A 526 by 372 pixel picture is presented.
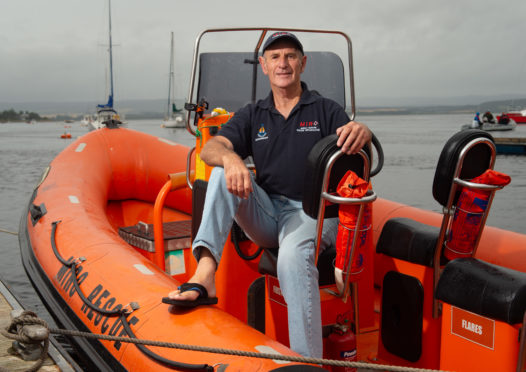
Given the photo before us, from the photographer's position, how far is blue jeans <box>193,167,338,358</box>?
1731 millimetres

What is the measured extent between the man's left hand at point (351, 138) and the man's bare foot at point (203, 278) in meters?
0.62

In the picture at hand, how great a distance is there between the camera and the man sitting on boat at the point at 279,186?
175 centimetres

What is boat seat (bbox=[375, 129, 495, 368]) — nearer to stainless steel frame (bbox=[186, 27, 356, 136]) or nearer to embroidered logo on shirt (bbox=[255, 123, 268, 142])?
embroidered logo on shirt (bbox=[255, 123, 268, 142])

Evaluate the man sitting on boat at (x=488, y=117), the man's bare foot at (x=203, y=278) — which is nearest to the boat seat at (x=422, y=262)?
the man's bare foot at (x=203, y=278)

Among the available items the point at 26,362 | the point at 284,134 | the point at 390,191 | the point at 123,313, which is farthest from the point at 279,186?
the point at 390,191

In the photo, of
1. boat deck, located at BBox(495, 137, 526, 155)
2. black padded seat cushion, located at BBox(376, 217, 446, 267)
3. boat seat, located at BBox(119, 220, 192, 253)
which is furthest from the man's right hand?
boat deck, located at BBox(495, 137, 526, 155)

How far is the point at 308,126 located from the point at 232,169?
0.43 meters

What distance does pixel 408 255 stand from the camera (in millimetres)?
2102

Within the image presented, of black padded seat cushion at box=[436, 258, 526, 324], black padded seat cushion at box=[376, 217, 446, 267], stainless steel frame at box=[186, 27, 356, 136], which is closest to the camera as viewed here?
black padded seat cushion at box=[436, 258, 526, 324]

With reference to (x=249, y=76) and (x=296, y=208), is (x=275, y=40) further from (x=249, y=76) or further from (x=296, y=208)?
(x=249, y=76)

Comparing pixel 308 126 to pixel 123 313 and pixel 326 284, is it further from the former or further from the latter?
pixel 123 313

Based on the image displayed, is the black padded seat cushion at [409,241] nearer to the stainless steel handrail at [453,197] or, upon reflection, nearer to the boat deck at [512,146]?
the stainless steel handrail at [453,197]

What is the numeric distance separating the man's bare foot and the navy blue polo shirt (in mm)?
413

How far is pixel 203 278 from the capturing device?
1.84m
